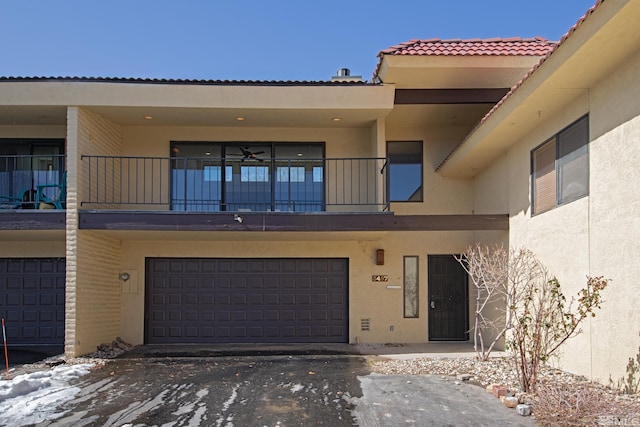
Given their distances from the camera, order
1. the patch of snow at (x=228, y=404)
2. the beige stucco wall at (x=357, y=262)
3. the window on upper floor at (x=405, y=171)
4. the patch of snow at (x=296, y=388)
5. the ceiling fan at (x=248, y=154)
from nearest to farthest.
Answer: the patch of snow at (x=228, y=404), the patch of snow at (x=296, y=388), the beige stucco wall at (x=357, y=262), the ceiling fan at (x=248, y=154), the window on upper floor at (x=405, y=171)

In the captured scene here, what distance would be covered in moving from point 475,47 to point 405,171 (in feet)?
10.7

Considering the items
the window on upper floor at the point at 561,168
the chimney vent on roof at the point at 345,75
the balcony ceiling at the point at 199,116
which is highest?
the chimney vent on roof at the point at 345,75

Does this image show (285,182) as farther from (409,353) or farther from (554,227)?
(554,227)

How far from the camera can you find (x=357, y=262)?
12.1 m

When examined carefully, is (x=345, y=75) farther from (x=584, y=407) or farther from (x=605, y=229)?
(x=584, y=407)

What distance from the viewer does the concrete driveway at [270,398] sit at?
6012 mm

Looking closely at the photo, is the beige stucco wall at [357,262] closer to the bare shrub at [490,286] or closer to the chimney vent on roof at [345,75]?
the bare shrub at [490,286]

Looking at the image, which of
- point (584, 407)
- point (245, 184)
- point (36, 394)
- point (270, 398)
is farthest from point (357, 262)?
point (36, 394)

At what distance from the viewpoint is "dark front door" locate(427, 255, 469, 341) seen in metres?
12.0

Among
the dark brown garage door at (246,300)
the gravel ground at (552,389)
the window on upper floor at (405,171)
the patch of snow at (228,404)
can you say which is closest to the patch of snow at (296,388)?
the patch of snow at (228,404)

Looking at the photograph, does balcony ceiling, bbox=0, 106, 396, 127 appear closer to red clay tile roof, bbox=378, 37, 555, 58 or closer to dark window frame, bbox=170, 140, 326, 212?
dark window frame, bbox=170, 140, 326, 212

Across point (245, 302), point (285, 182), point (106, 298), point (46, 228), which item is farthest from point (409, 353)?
point (46, 228)

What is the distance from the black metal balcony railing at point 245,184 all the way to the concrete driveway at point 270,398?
3927mm

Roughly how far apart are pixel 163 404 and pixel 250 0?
324 inches
